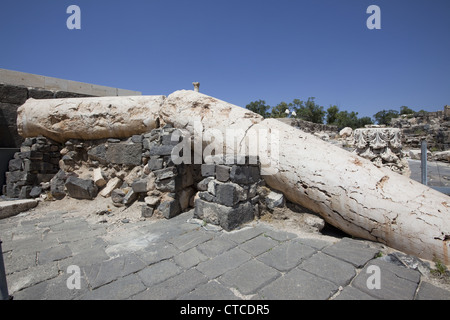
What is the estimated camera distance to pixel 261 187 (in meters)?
2.96

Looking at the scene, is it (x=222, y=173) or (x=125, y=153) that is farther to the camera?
(x=125, y=153)

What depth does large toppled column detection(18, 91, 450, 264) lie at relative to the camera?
2.02 metres

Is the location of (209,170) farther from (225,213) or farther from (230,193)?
(225,213)

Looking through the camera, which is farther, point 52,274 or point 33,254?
point 33,254

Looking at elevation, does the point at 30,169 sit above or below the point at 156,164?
below

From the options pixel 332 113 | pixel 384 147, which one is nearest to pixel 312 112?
pixel 332 113

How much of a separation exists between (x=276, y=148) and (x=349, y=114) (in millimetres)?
29737

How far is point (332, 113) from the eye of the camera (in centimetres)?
2788

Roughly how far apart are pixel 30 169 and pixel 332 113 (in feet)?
97.8

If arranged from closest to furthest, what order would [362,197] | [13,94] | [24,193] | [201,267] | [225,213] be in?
[201,267] → [362,197] → [225,213] → [24,193] → [13,94]

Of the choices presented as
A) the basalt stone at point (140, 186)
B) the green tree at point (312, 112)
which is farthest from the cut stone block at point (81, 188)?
the green tree at point (312, 112)

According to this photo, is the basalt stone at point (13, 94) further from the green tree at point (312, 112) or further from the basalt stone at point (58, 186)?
the green tree at point (312, 112)
